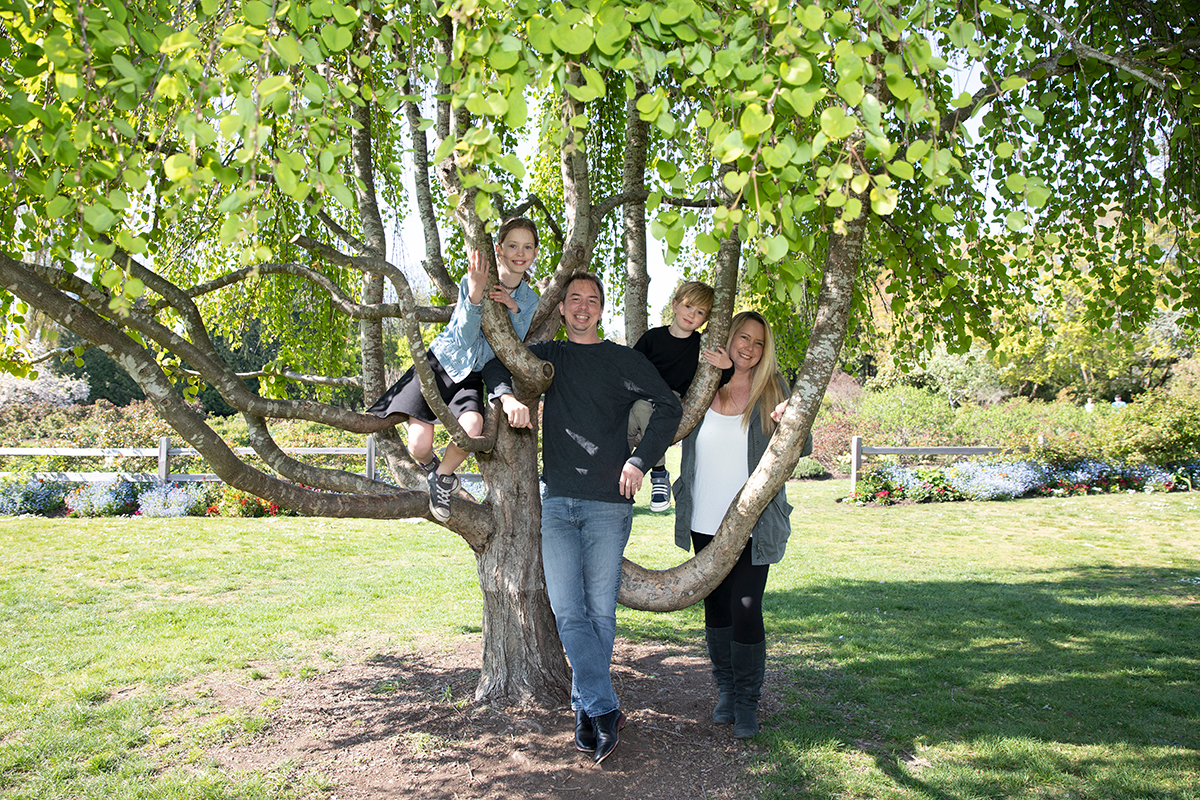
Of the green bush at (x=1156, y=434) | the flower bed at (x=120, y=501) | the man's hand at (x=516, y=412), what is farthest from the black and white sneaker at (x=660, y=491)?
the green bush at (x=1156, y=434)

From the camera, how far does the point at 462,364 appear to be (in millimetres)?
3170

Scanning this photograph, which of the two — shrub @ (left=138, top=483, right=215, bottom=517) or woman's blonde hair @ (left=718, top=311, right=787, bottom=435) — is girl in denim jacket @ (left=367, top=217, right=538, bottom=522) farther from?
shrub @ (left=138, top=483, right=215, bottom=517)

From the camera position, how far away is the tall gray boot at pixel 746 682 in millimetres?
3227

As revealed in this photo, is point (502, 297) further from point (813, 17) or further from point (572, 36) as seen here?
point (813, 17)

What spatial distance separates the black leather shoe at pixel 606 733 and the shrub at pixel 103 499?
1015 cm

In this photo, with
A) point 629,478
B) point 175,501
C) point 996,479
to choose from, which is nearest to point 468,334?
point 629,478

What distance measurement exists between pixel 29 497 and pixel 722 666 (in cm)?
1118

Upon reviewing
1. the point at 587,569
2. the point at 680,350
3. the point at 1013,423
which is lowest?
the point at 587,569

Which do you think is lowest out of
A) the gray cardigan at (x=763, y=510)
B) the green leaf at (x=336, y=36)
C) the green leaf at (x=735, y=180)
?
the gray cardigan at (x=763, y=510)

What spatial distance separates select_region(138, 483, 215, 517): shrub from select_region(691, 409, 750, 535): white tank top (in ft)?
31.6

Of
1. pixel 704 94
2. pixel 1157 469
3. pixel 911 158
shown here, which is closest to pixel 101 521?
pixel 704 94

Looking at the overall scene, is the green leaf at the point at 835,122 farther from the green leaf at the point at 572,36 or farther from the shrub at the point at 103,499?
the shrub at the point at 103,499

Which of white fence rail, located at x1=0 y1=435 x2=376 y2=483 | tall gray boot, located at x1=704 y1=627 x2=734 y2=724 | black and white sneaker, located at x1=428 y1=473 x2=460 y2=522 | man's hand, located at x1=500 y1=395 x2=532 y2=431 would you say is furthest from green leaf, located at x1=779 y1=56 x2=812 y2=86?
white fence rail, located at x1=0 y1=435 x2=376 y2=483

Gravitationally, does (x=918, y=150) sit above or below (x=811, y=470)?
above
